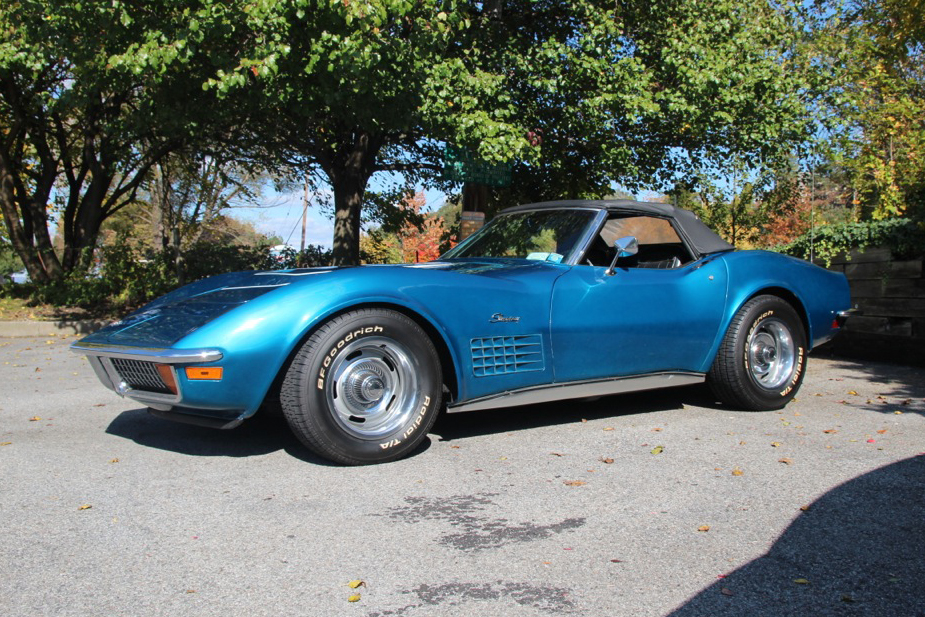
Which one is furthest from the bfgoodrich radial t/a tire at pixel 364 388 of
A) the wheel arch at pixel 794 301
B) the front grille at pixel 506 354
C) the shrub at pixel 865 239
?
the shrub at pixel 865 239

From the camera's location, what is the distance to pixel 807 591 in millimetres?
2500

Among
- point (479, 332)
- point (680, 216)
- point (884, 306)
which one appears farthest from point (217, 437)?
point (884, 306)

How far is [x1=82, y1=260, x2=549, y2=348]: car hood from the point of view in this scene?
383 centimetres

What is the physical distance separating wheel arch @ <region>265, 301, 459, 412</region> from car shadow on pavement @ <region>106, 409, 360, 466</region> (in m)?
0.43

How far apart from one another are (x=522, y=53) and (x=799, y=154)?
475 centimetres

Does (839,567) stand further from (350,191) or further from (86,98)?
(350,191)

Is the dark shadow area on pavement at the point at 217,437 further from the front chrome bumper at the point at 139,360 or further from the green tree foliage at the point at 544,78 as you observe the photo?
the green tree foliage at the point at 544,78

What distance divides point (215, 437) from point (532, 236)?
2351 millimetres

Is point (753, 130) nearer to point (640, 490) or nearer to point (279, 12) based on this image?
point (279, 12)

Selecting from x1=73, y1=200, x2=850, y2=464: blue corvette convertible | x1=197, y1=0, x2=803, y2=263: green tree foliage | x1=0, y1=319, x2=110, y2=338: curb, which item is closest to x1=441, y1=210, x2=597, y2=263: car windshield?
x1=73, y1=200, x2=850, y2=464: blue corvette convertible

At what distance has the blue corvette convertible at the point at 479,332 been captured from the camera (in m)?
3.71

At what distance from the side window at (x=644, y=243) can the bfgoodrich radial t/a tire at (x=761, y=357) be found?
2.03 ft

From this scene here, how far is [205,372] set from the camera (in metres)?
3.60

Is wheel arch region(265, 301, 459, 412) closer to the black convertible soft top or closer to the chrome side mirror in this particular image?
the chrome side mirror
